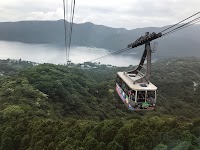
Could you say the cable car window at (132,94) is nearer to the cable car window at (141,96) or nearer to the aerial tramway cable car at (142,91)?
the aerial tramway cable car at (142,91)

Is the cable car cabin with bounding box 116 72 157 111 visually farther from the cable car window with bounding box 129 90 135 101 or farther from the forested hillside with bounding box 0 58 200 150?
the forested hillside with bounding box 0 58 200 150

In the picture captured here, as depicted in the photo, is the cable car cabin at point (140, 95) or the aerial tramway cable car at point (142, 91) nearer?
the aerial tramway cable car at point (142, 91)

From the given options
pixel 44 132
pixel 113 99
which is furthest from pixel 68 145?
pixel 113 99

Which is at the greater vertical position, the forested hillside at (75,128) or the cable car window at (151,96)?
the cable car window at (151,96)

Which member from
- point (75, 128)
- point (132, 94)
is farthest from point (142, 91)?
point (75, 128)

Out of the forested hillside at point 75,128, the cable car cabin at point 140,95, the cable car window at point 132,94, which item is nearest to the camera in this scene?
the cable car cabin at point 140,95

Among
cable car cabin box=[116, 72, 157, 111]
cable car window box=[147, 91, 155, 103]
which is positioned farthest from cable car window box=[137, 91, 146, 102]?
cable car window box=[147, 91, 155, 103]

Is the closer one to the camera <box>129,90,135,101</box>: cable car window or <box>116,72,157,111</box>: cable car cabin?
<box>116,72,157,111</box>: cable car cabin

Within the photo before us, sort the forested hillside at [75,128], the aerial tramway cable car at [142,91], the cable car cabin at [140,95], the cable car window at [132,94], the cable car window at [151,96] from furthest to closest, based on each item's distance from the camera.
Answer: the forested hillside at [75,128] < the cable car window at [132,94] < the cable car window at [151,96] < the cable car cabin at [140,95] < the aerial tramway cable car at [142,91]

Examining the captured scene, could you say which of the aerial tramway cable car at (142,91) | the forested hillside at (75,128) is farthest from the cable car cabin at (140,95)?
the forested hillside at (75,128)

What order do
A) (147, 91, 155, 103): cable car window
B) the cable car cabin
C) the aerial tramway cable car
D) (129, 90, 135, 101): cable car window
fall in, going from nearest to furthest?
the aerial tramway cable car → the cable car cabin → (147, 91, 155, 103): cable car window → (129, 90, 135, 101): cable car window

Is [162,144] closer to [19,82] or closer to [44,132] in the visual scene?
[44,132]

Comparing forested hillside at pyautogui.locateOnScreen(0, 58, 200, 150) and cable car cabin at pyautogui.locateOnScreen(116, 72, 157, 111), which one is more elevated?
cable car cabin at pyautogui.locateOnScreen(116, 72, 157, 111)
